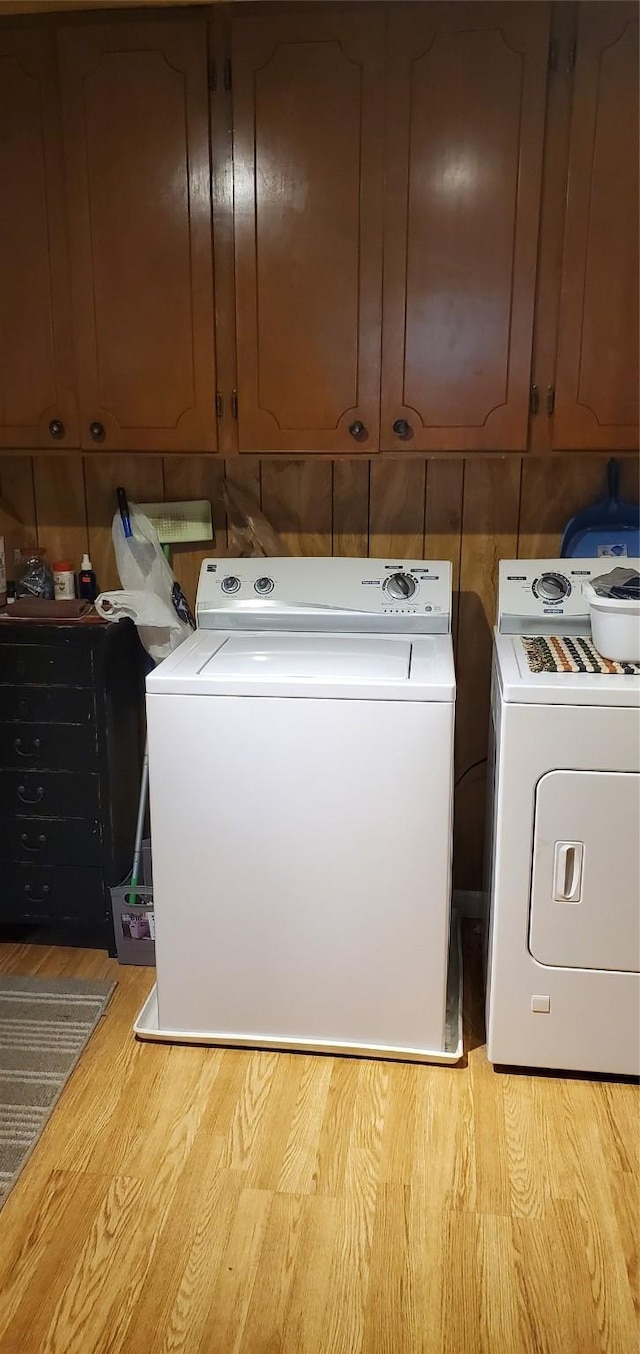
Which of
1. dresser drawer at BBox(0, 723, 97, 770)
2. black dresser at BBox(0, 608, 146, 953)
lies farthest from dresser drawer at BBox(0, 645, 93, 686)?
dresser drawer at BBox(0, 723, 97, 770)

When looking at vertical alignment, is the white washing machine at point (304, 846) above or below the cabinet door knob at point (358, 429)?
below

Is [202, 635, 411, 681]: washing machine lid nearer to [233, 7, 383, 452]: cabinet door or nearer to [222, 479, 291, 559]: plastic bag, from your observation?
[222, 479, 291, 559]: plastic bag

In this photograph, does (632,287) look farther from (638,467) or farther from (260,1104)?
(260,1104)

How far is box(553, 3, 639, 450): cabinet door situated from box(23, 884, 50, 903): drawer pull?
1652 mm

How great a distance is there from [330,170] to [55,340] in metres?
0.73

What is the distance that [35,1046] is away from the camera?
2.19 m

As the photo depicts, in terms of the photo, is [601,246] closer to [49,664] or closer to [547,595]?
[547,595]

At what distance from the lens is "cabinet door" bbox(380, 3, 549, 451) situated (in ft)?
6.60

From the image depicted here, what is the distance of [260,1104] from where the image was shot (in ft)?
6.63

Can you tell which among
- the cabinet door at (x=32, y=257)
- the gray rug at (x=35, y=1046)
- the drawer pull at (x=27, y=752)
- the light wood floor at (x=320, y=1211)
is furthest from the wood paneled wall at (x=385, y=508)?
the gray rug at (x=35, y=1046)

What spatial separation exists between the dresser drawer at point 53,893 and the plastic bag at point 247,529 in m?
0.92

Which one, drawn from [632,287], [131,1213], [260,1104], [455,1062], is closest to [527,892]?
[455,1062]

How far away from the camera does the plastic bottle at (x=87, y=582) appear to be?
2.63 meters

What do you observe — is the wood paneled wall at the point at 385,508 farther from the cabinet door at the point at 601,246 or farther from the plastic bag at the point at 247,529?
the cabinet door at the point at 601,246
